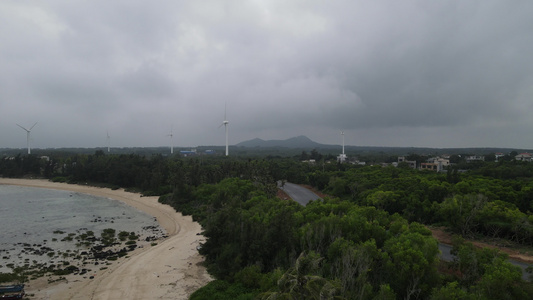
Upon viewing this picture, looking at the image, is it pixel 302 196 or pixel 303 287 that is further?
pixel 302 196

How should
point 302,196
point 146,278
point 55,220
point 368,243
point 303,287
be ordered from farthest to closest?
point 302,196 < point 55,220 < point 146,278 < point 368,243 < point 303,287

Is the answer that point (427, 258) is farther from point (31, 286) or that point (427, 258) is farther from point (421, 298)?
point (31, 286)

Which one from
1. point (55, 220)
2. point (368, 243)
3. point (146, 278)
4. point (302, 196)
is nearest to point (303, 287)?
point (368, 243)

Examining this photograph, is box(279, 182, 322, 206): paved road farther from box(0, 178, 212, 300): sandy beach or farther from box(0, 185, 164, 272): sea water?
box(0, 185, 164, 272): sea water

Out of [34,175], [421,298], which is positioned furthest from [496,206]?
Result: [34,175]

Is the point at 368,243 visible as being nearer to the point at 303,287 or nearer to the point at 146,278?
the point at 303,287

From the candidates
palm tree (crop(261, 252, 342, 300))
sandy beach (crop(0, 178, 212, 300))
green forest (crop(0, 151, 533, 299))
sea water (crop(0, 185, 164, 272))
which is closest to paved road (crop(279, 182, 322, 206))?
green forest (crop(0, 151, 533, 299))

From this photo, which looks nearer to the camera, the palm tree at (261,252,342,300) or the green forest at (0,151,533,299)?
the palm tree at (261,252,342,300)

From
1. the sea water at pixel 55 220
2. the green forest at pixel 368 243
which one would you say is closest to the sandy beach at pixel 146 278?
the green forest at pixel 368 243

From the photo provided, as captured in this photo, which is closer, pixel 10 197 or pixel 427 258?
pixel 427 258
